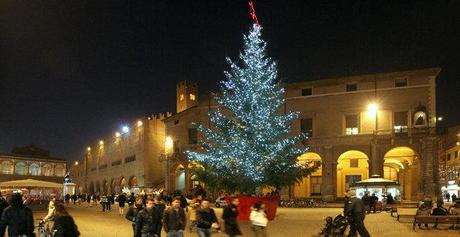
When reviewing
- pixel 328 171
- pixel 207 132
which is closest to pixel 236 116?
pixel 207 132

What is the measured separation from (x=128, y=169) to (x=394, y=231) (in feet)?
210

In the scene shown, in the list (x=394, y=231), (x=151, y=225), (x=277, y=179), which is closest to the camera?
(x=151, y=225)

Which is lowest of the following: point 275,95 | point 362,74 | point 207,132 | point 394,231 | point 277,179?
point 394,231

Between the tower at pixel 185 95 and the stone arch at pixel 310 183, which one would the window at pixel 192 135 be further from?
the tower at pixel 185 95

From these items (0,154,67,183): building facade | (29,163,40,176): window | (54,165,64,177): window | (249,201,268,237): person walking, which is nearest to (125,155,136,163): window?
(0,154,67,183): building facade

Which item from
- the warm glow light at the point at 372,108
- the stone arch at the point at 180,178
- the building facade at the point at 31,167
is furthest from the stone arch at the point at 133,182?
the warm glow light at the point at 372,108

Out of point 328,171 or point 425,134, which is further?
point 328,171

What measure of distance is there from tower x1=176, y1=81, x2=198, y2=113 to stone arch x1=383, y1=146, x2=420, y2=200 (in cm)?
4155

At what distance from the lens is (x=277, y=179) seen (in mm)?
28391

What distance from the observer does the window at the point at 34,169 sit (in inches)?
3911

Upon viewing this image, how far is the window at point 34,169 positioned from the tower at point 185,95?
99.1 feet

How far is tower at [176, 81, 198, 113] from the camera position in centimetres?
8900

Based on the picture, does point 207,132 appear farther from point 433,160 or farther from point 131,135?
point 131,135

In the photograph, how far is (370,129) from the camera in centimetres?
4991
